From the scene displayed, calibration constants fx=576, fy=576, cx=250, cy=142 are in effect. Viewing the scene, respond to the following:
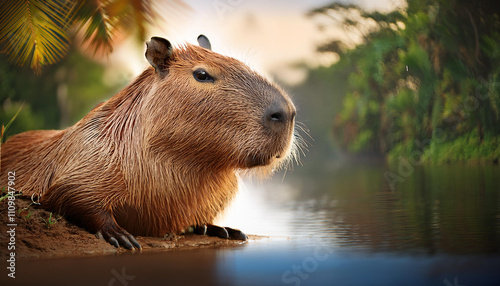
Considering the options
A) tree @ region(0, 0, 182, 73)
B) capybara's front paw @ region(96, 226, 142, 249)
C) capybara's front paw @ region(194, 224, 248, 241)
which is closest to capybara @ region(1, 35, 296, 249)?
capybara's front paw @ region(96, 226, 142, 249)

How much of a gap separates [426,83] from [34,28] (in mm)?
11377

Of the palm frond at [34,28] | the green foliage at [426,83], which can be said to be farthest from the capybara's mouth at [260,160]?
the green foliage at [426,83]

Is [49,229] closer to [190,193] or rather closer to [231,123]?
[190,193]

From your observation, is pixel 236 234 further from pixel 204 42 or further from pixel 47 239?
pixel 204 42

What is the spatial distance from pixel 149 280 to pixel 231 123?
49.0 inches

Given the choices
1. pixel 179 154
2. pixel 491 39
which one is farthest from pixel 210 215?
pixel 491 39

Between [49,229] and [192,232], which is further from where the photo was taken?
[192,232]

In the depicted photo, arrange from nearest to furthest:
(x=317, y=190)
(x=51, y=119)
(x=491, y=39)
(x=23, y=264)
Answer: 1. (x=23, y=264)
2. (x=317, y=190)
3. (x=491, y=39)
4. (x=51, y=119)

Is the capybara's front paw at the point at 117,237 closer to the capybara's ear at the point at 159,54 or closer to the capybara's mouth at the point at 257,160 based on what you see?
the capybara's mouth at the point at 257,160

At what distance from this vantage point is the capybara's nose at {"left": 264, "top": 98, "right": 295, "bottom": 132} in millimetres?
3635

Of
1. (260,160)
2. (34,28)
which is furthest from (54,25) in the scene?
(260,160)

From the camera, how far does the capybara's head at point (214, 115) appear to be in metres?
3.65

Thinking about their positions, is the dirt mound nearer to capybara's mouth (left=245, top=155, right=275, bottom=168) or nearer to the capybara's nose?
capybara's mouth (left=245, top=155, right=275, bottom=168)

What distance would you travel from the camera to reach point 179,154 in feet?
12.4
